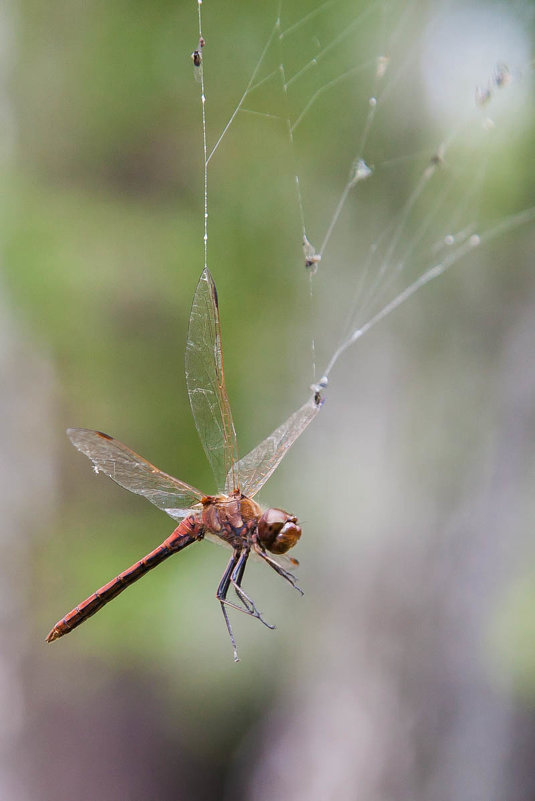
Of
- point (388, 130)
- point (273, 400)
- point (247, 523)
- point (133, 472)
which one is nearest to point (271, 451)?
point (247, 523)

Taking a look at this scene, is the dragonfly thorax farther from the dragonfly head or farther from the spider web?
the spider web

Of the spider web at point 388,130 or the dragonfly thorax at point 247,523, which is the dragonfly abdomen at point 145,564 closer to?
the dragonfly thorax at point 247,523

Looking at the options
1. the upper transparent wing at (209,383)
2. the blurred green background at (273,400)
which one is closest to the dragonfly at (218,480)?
the upper transparent wing at (209,383)

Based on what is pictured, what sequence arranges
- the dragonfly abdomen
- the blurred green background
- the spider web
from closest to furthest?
the dragonfly abdomen < the spider web < the blurred green background

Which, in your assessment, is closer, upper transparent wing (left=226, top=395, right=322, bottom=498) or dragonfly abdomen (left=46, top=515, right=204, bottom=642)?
upper transparent wing (left=226, top=395, right=322, bottom=498)

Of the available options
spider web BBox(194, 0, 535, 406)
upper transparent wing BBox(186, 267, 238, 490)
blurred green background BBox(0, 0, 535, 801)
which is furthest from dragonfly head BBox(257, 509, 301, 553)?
blurred green background BBox(0, 0, 535, 801)

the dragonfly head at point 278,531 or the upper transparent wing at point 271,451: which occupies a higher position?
the upper transparent wing at point 271,451

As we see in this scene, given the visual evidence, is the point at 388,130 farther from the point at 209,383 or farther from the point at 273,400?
the point at 209,383
